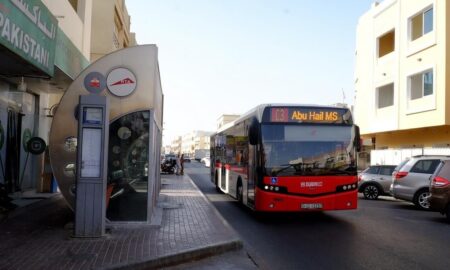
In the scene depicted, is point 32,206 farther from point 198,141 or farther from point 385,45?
point 198,141

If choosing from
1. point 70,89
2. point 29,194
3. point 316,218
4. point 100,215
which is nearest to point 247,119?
point 316,218

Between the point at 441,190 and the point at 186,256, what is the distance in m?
7.50

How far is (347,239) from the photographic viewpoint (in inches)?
384

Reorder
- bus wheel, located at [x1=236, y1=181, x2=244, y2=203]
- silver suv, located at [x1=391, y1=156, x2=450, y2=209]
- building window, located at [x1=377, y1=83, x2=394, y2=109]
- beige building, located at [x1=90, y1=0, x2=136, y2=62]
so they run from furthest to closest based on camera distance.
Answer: beige building, located at [x1=90, y1=0, x2=136, y2=62] → building window, located at [x1=377, y1=83, x2=394, y2=109] → silver suv, located at [x1=391, y1=156, x2=450, y2=209] → bus wheel, located at [x1=236, y1=181, x2=244, y2=203]

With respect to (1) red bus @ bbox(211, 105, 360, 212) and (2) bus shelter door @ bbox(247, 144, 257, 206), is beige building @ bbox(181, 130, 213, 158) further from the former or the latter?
(1) red bus @ bbox(211, 105, 360, 212)

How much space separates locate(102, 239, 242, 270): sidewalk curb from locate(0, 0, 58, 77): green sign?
4103 millimetres

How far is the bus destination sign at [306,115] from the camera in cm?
1207

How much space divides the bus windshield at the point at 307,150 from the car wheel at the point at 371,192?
306 inches

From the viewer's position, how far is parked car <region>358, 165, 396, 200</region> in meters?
19.2

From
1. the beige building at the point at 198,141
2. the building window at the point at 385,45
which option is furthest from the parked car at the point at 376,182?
the beige building at the point at 198,141

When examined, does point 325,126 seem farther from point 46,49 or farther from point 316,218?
point 46,49

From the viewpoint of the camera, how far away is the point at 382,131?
32.8 meters

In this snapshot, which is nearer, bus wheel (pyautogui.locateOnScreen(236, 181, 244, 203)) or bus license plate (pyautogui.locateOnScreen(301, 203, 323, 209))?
bus license plate (pyautogui.locateOnScreen(301, 203, 323, 209))

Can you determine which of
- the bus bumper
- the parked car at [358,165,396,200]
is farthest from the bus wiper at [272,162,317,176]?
the parked car at [358,165,396,200]
